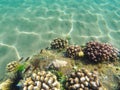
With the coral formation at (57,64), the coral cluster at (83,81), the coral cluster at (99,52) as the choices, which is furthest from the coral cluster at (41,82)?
the coral cluster at (99,52)

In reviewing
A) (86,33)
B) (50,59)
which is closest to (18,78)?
(50,59)

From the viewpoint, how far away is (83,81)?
3.57m

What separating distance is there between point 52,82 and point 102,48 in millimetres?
1773

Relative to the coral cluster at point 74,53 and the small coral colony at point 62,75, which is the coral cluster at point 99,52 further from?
the coral cluster at point 74,53

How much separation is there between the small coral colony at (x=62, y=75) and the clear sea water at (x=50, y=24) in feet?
7.32

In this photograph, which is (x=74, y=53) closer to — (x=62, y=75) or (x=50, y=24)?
(x=62, y=75)

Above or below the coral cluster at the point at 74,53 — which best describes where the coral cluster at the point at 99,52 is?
above

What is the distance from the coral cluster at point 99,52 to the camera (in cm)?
440

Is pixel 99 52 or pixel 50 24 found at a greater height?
pixel 99 52

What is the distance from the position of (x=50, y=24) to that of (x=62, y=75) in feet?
16.7

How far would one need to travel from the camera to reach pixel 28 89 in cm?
337

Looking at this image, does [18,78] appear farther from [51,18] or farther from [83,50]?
[51,18]

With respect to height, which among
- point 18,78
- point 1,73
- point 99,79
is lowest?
point 1,73

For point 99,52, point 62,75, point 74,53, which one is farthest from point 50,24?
point 62,75
